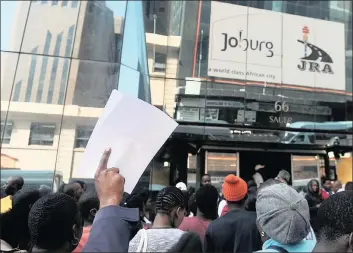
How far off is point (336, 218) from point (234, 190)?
1.78 metres

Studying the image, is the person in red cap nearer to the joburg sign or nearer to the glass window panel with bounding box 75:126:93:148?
the glass window panel with bounding box 75:126:93:148

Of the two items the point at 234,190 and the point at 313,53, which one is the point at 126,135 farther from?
the point at 313,53

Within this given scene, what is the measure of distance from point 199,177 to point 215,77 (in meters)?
3.65

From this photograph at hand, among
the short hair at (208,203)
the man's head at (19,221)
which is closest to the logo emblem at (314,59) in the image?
the short hair at (208,203)

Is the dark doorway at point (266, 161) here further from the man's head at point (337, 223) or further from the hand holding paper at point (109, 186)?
the hand holding paper at point (109, 186)

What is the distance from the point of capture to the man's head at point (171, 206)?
1837 mm

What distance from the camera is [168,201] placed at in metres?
1.92

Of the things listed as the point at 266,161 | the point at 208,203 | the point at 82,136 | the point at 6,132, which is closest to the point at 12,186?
the point at 208,203

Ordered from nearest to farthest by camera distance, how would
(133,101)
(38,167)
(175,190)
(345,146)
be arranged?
(133,101)
(175,190)
(38,167)
(345,146)

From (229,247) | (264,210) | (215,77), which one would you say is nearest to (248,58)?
(215,77)

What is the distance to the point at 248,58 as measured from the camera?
38.5 feet

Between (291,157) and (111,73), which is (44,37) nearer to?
(111,73)

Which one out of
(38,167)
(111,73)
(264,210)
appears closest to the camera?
(264,210)

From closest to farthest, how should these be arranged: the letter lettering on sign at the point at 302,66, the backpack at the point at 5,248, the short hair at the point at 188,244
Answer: the short hair at the point at 188,244, the backpack at the point at 5,248, the letter lettering on sign at the point at 302,66
